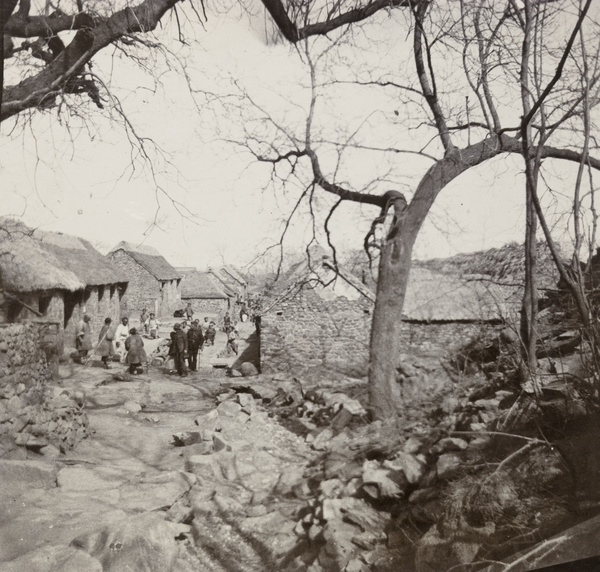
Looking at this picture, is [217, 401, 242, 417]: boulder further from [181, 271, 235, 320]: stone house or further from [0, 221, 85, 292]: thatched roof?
[181, 271, 235, 320]: stone house

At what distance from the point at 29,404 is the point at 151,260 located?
3300 cm

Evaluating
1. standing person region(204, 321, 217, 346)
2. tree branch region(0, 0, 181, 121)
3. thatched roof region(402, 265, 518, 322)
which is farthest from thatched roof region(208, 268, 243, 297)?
tree branch region(0, 0, 181, 121)

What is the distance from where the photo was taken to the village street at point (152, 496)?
12.9 feet

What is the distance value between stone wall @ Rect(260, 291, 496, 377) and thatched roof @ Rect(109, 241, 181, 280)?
2283 centimetres

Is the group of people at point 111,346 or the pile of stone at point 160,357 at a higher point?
the group of people at point 111,346

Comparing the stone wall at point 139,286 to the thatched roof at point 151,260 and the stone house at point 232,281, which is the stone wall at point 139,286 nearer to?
the thatched roof at point 151,260

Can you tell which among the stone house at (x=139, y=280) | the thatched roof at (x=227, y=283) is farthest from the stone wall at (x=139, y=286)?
the thatched roof at (x=227, y=283)

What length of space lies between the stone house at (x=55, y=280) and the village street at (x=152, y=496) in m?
3.28

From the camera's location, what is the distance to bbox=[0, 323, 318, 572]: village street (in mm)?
3936

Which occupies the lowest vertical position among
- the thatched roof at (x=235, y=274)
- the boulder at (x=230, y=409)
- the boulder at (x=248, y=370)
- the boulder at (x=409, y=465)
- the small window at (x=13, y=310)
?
the boulder at (x=230, y=409)

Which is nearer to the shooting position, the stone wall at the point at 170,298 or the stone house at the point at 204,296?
the stone wall at the point at 170,298

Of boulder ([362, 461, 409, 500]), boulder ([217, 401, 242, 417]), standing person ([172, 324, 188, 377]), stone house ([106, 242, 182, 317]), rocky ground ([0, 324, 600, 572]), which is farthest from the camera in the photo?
stone house ([106, 242, 182, 317])

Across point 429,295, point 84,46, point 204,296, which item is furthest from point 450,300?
Answer: point 204,296

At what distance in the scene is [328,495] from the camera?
4.84m
